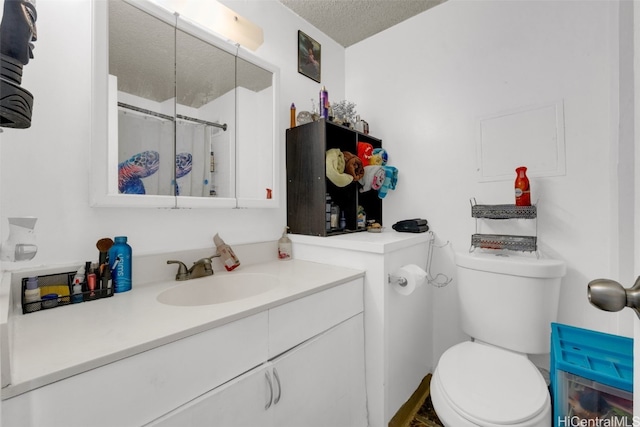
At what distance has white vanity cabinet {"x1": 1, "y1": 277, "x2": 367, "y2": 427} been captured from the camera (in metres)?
0.54

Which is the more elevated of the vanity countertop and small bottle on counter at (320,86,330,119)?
small bottle on counter at (320,86,330,119)

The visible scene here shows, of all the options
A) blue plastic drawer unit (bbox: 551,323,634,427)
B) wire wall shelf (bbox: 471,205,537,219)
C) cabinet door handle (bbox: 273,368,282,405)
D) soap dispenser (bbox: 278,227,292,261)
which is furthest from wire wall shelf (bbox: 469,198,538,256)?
cabinet door handle (bbox: 273,368,282,405)

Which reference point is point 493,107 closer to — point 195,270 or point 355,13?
point 355,13

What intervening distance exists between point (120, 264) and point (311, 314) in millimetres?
711

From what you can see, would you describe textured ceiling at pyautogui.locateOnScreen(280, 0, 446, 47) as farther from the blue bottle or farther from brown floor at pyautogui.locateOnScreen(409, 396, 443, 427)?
brown floor at pyautogui.locateOnScreen(409, 396, 443, 427)

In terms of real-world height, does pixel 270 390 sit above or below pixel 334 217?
below

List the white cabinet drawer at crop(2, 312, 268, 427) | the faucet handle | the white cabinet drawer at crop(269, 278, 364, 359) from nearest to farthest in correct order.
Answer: the white cabinet drawer at crop(2, 312, 268, 427)
the white cabinet drawer at crop(269, 278, 364, 359)
the faucet handle

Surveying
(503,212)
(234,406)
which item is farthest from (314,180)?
(234,406)

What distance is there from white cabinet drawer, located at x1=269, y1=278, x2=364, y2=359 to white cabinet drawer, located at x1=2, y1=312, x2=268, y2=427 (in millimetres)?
64

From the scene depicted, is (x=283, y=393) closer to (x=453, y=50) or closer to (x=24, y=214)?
(x=24, y=214)

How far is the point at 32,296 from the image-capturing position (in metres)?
0.79

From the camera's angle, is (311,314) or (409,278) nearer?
(311,314)

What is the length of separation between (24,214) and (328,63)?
1862 mm

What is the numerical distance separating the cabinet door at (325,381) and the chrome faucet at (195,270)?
529 mm
